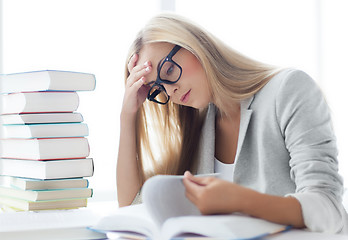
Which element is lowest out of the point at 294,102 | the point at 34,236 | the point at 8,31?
the point at 34,236

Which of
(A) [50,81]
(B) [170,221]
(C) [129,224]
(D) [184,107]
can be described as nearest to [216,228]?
(B) [170,221]

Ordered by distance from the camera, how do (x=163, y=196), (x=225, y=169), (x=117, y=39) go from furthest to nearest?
(x=117, y=39), (x=225, y=169), (x=163, y=196)

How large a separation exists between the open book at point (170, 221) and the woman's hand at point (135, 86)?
0.53m

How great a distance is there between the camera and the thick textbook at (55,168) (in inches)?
53.1

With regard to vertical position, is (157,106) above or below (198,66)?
below

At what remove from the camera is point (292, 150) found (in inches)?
43.3

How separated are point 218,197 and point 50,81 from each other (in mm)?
726

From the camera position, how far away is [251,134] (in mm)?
1312

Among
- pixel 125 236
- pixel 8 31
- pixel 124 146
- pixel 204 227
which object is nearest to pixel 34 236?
pixel 125 236

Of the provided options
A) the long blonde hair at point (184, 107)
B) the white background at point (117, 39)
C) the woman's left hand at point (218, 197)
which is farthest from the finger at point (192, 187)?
the white background at point (117, 39)

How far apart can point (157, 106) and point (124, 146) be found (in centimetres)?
18

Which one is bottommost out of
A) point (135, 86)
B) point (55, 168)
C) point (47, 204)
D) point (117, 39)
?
point (47, 204)

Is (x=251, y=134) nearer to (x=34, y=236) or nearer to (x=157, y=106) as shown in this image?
(x=157, y=106)

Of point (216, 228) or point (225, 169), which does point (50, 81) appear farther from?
point (216, 228)
